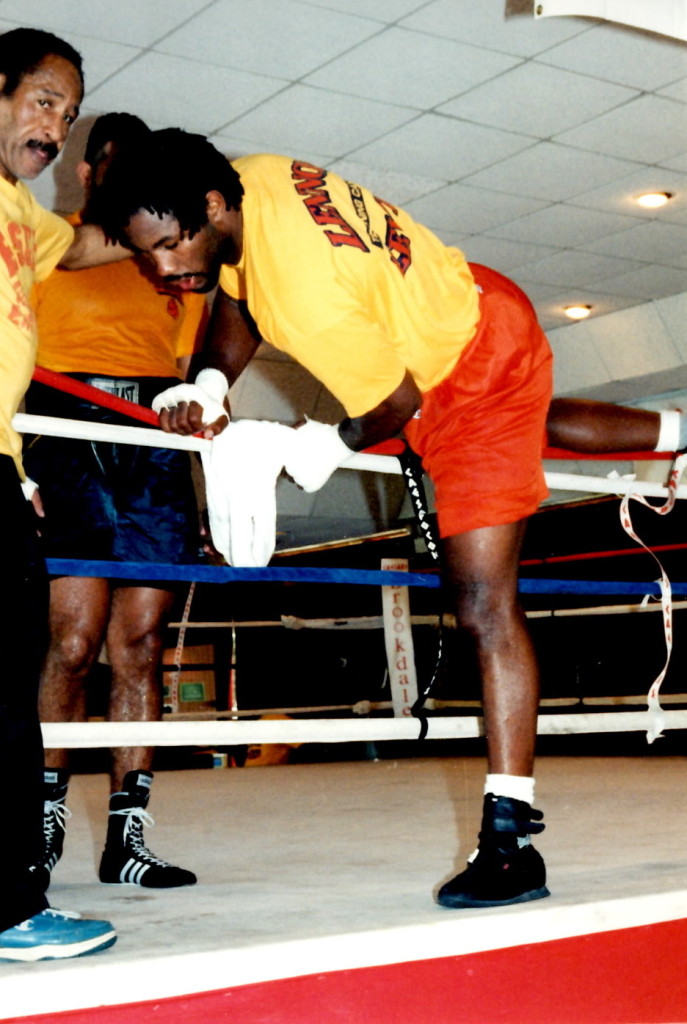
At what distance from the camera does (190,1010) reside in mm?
975

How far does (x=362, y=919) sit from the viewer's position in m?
1.21

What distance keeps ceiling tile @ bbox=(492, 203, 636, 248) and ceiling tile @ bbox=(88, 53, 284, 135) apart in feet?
5.45

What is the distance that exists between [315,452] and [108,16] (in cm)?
246

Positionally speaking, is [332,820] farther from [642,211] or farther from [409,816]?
[642,211]

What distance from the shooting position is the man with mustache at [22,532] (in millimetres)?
1087

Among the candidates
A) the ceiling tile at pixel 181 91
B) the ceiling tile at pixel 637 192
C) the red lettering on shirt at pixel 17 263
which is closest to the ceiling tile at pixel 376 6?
the ceiling tile at pixel 181 91

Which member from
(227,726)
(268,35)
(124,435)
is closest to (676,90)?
(268,35)

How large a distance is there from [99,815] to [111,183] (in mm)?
1918

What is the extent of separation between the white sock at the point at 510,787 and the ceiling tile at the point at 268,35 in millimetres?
2673

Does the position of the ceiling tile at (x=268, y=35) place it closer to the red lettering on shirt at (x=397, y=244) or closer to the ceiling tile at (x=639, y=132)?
the ceiling tile at (x=639, y=132)

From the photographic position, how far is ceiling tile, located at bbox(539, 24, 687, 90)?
3.62 m

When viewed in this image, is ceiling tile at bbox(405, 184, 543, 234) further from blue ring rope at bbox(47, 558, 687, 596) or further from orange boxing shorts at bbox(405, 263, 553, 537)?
orange boxing shorts at bbox(405, 263, 553, 537)

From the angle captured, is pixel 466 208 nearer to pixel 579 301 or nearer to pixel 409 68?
pixel 409 68

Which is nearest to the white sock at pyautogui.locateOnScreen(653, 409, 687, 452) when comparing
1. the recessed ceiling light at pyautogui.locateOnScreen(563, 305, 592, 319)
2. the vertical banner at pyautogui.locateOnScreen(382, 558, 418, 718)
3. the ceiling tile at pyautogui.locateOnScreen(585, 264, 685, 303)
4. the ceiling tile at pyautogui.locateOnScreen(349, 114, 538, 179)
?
the ceiling tile at pyautogui.locateOnScreen(349, 114, 538, 179)
